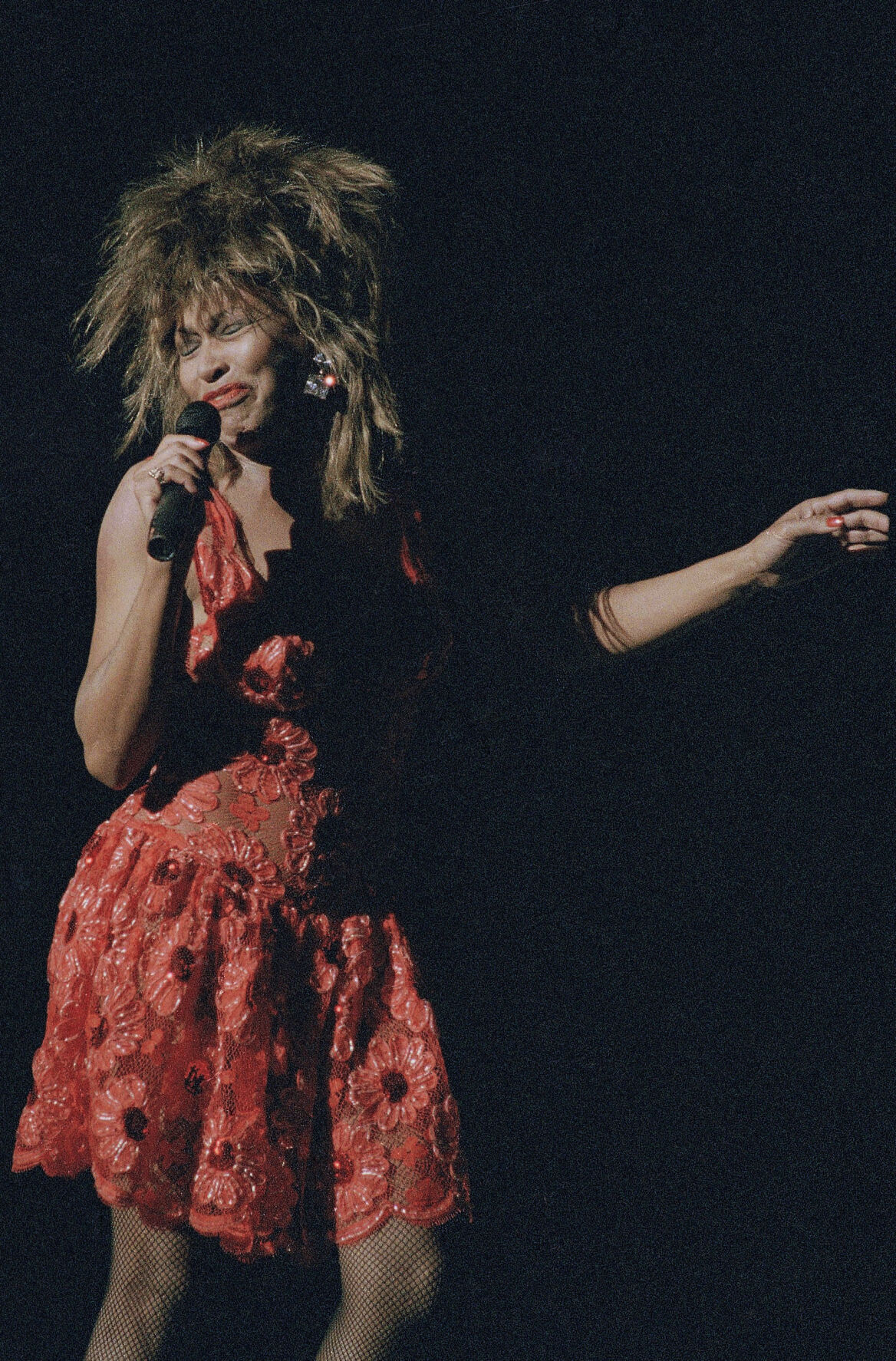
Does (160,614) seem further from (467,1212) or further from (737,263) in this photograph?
(737,263)

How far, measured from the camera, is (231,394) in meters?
1.43

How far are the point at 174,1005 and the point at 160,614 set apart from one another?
19.3 inches

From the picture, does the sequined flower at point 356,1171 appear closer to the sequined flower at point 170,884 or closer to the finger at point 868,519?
the sequined flower at point 170,884

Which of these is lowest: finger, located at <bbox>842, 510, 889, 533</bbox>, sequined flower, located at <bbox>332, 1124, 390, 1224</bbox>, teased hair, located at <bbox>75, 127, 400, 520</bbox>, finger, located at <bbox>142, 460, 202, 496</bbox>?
sequined flower, located at <bbox>332, 1124, 390, 1224</bbox>

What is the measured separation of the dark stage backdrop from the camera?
192cm

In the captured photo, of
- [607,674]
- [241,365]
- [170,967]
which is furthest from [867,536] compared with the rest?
[170,967]

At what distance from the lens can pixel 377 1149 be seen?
1.45 meters

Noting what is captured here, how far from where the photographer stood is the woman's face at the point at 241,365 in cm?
144

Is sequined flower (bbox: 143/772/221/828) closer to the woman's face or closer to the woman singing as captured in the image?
the woman singing

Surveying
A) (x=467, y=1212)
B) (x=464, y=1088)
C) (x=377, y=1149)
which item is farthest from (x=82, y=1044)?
(x=464, y=1088)

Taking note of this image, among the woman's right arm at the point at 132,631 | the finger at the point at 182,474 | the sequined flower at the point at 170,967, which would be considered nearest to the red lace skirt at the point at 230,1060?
the sequined flower at the point at 170,967

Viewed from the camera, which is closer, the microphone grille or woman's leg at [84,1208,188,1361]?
the microphone grille

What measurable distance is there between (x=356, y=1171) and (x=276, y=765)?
53 cm

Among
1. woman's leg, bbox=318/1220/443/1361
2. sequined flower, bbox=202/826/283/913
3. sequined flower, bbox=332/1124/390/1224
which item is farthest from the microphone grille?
woman's leg, bbox=318/1220/443/1361
